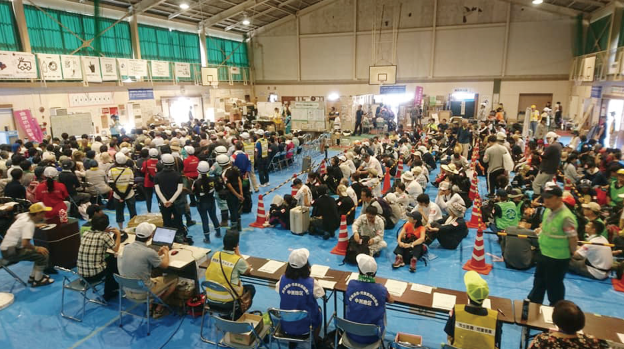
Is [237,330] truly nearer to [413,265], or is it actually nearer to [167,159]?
[413,265]

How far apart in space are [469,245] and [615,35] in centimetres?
1634

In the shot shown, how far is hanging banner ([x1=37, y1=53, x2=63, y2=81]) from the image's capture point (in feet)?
48.2

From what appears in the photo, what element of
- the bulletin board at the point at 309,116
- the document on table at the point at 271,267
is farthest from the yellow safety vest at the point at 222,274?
the bulletin board at the point at 309,116

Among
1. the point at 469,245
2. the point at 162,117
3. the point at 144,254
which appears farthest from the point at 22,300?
the point at 162,117

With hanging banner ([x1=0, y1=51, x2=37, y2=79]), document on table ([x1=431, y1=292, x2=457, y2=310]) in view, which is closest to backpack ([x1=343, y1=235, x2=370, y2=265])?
document on table ([x1=431, y1=292, x2=457, y2=310])

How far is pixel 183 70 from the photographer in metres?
22.3

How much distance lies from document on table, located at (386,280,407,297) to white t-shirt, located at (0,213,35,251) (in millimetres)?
5275

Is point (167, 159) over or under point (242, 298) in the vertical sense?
over

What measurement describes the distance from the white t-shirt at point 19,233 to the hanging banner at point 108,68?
1359 centimetres

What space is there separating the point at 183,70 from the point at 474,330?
73.3 ft

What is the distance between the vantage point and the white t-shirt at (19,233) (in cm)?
551

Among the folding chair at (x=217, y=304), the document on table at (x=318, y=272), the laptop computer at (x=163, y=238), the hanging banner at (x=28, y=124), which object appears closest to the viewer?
the folding chair at (x=217, y=304)

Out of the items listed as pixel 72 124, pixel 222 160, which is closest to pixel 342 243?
pixel 222 160

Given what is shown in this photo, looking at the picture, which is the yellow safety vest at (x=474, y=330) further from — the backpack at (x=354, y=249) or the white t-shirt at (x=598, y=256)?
the white t-shirt at (x=598, y=256)
